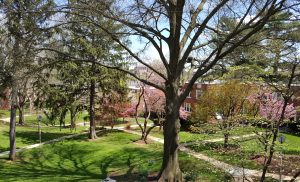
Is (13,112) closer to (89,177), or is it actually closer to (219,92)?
(89,177)

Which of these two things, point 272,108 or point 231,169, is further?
point 231,169

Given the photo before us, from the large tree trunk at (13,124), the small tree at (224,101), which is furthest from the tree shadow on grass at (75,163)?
the small tree at (224,101)

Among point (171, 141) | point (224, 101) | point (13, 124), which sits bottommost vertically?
point (171, 141)

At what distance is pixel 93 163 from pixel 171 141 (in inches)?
338

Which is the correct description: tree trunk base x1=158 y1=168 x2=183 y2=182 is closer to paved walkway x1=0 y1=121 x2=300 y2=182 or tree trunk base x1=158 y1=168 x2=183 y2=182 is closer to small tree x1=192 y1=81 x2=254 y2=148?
paved walkway x1=0 y1=121 x2=300 y2=182

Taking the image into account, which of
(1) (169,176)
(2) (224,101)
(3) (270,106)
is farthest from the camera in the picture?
(2) (224,101)

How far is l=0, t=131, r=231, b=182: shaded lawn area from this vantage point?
16.5 metres

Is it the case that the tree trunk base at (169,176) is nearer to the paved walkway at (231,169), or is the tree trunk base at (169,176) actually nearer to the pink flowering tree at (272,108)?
the paved walkway at (231,169)

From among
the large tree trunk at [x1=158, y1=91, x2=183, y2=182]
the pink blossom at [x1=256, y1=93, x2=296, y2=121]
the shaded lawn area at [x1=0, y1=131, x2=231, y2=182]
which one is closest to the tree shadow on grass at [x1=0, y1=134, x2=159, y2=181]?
the shaded lawn area at [x1=0, y1=131, x2=231, y2=182]

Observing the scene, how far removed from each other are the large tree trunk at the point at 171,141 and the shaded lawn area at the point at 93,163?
108 centimetres

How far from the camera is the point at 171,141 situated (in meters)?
13.7

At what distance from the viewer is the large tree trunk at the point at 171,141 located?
44.4 feet

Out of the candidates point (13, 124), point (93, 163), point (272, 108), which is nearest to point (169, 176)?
point (272, 108)

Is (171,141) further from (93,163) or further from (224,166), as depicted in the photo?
(93,163)
